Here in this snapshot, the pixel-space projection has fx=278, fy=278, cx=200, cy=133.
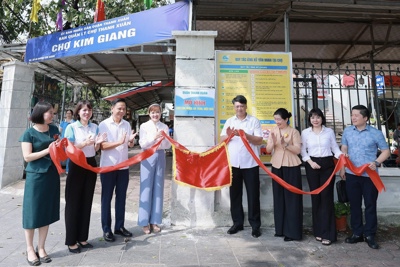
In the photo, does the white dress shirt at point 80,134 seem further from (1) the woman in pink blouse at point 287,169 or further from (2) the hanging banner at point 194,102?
(1) the woman in pink blouse at point 287,169

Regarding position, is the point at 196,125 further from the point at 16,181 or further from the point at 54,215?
the point at 16,181

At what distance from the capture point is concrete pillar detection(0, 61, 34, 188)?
637 cm

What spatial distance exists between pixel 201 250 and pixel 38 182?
1.94 m

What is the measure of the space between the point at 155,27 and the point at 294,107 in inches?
116

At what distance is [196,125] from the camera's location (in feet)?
13.3

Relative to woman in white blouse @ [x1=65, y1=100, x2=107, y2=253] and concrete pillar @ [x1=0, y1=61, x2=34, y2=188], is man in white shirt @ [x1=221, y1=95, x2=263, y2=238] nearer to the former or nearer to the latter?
woman in white blouse @ [x1=65, y1=100, x2=107, y2=253]

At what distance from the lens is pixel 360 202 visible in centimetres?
356

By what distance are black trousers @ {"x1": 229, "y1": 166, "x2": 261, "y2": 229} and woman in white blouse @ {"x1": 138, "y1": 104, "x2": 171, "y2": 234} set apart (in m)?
1.00

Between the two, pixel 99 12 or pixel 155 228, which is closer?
pixel 155 228

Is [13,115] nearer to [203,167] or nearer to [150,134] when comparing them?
[150,134]

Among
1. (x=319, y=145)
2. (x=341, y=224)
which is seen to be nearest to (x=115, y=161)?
(x=319, y=145)

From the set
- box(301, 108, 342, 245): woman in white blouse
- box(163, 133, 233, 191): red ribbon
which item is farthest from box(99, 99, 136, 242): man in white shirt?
box(301, 108, 342, 245): woman in white blouse

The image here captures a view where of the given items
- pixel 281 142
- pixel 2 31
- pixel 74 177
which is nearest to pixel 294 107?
pixel 281 142

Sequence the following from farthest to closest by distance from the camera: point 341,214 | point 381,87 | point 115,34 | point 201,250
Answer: point 115,34
point 381,87
point 341,214
point 201,250
